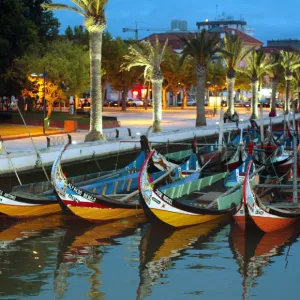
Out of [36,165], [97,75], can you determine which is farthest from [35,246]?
[97,75]

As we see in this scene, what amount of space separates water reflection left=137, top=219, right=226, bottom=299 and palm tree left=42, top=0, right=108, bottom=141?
52.5 feet

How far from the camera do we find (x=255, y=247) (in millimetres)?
18562

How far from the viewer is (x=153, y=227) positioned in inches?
802

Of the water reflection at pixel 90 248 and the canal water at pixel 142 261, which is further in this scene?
the water reflection at pixel 90 248

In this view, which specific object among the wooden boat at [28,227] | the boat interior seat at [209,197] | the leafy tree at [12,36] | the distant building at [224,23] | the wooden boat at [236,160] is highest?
the distant building at [224,23]

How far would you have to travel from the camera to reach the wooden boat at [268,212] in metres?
18.5

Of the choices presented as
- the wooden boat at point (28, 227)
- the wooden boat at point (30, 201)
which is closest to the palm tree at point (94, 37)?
the wooden boat at point (30, 201)

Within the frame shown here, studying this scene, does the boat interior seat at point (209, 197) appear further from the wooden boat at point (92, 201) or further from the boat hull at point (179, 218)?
the wooden boat at point (92, 201)

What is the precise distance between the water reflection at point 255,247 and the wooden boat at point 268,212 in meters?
0.27

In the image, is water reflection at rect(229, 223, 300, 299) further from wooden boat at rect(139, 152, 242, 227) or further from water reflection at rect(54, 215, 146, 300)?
water reflection at rect(54, 215, 146, 300)

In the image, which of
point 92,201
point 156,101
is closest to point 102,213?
point 92,201

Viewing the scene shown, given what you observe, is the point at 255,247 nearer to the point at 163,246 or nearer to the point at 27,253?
the point at 163,246

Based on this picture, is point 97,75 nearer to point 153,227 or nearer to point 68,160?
point 68,160

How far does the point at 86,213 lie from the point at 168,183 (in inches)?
208
